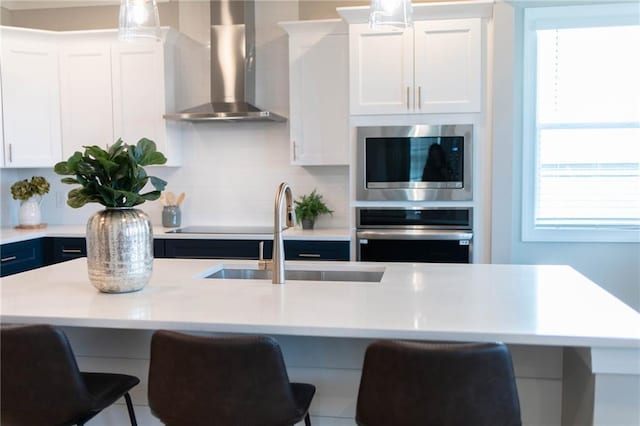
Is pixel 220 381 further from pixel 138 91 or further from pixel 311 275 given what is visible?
pixel 138 91

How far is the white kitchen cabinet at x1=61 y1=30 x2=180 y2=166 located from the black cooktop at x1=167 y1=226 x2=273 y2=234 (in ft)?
1.84

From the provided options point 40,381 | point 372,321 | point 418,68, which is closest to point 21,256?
point 40,381

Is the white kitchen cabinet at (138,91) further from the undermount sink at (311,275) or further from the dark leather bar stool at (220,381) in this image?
the dark leather bar stool at (220,381)

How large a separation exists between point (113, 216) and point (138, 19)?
36.5 inches

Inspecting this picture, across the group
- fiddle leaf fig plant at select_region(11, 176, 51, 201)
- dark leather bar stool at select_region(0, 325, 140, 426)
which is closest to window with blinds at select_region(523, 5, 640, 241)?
dark leather bar stool at select_region(0, 325, 140, 426)

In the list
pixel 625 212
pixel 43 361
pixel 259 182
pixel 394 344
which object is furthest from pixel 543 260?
pixel 43 361

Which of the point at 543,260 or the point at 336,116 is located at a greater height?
the point at 336,116

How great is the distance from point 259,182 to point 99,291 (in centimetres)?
255

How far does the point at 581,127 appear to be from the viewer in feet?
12.8

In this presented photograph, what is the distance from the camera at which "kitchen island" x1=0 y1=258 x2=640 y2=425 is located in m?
1.54

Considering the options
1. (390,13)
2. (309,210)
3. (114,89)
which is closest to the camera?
(390,13)

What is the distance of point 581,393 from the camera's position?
65.5 inches

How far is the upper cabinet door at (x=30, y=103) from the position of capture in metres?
4.18

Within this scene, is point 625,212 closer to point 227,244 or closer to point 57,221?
point 227,244
